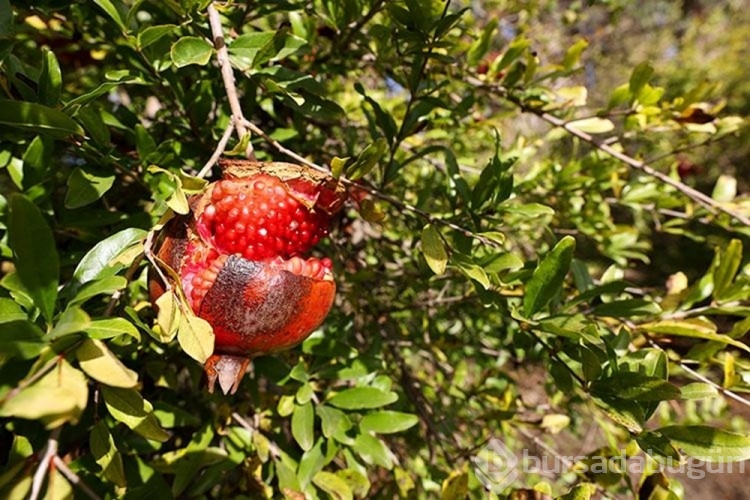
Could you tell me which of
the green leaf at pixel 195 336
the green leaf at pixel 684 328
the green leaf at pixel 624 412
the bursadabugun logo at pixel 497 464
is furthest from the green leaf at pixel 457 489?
the green leaf at pixel 195 336

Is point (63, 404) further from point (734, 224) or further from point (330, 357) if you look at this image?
point (734, 224)

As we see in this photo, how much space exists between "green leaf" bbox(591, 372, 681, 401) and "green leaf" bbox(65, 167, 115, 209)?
64 centimetres

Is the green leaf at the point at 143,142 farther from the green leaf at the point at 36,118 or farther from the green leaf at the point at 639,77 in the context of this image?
the green leaf at the point at 639,77

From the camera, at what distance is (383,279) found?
1117mm

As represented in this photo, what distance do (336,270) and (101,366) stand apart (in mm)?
636

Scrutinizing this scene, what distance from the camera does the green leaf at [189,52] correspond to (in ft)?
1.97

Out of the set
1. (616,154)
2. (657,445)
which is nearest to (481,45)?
(616,154)

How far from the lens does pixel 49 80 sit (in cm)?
58

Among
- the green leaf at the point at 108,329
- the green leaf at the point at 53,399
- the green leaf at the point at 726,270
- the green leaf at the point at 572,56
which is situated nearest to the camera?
the green leaf at the point at 53,399

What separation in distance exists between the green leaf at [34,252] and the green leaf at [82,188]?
212 millimetres

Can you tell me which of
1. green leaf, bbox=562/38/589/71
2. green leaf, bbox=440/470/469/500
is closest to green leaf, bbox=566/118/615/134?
green leaf, bbox=562/38/589/71

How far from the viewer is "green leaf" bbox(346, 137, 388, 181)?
558 mm

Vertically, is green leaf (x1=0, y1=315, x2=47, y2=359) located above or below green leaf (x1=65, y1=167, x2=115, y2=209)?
above

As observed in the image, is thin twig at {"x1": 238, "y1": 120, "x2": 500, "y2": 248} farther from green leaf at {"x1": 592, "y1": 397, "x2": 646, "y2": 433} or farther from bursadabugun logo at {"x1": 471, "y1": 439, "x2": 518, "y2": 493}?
bursadabugun logo at {"x1": 471, "y1": 439, "x2": 518, "y2": 493}
